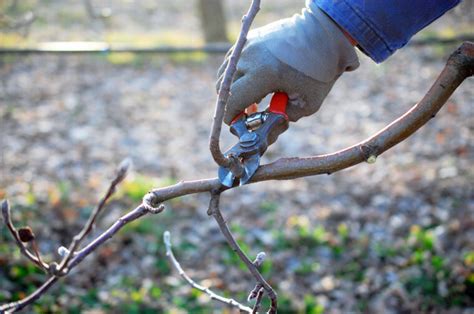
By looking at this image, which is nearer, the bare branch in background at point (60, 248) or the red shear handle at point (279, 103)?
the bare branch in background at point (60, 248)

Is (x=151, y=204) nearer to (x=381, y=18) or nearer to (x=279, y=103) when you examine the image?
(x=279, y=103)

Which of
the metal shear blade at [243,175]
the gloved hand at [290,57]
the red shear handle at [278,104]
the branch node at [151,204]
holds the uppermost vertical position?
the gloved hand at [290,57]

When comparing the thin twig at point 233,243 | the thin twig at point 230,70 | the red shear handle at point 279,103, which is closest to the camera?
the thin twig at point 230,70

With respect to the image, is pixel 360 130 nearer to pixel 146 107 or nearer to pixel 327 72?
pixel 146 107

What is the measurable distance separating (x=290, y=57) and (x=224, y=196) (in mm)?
3625

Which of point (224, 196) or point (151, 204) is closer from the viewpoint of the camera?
point (151, 204)

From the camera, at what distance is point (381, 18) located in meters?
1.42

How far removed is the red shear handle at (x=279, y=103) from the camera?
1.55 m

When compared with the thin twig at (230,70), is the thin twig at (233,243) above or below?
below

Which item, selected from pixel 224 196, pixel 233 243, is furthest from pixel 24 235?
pixel 224 196

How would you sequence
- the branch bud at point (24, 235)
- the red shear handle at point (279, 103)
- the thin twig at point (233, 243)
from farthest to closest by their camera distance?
1. the red shear handle at point (279, 103)
2. the branch bud at point (24, 235)
3. the thin twig at point (233, 243)

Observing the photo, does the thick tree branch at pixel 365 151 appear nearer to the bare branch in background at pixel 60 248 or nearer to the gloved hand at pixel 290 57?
the bare branch in background at pixel 60 248

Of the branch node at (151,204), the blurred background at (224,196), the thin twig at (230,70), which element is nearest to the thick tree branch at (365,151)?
the branch node at (151,204)

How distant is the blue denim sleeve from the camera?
1404 millimetres
